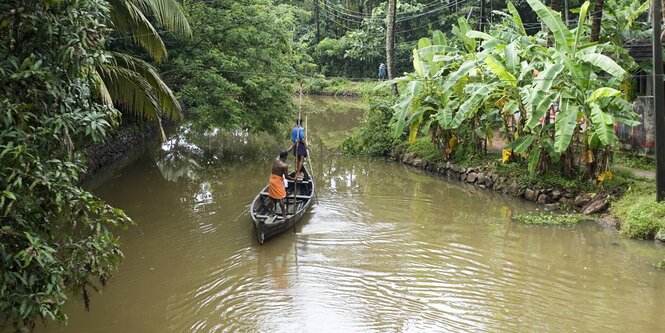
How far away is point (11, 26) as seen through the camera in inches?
175

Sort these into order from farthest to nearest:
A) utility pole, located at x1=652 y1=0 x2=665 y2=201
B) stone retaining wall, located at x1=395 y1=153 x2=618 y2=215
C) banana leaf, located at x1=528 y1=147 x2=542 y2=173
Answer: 1. banana leaf, located at x1=528 y1=147 x2=542 y2=173
2. stone retaining wall, located at x1=395 y1=153 x2=618 y2=215
3. utility pole, located at x1=652 y1=0 x2=665 y2=201

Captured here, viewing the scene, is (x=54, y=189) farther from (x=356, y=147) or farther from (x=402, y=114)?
(x=356, y=147)

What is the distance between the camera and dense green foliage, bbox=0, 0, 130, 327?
A: 417 cm

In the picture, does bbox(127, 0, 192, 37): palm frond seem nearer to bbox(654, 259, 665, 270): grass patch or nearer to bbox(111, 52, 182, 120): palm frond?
bbox(111, 52, 182, 120): palm frond

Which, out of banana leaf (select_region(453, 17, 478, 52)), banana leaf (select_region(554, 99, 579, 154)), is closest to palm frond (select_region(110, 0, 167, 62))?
banana leaf (select_region(554, 99, 579, 154))

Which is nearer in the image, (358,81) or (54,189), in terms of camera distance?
(54,189)

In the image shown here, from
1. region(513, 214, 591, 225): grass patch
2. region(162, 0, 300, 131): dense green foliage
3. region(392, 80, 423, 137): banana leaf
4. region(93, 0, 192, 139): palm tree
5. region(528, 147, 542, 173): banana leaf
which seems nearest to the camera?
region(93, 0, 192, 139): palm tree

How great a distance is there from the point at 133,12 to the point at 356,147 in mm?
10490

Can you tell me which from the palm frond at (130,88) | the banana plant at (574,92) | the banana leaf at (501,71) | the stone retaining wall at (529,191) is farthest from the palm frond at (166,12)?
the stone retaining wall at (529,191)

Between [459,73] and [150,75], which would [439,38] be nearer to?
[459,73]

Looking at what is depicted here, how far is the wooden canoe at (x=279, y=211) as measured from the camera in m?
9.80

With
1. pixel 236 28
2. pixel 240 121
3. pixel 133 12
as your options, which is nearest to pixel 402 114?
pixel 240 121

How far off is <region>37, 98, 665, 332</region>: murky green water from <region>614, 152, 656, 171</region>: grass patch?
9.01 ft

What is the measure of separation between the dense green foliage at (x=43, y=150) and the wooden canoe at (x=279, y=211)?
4.77 meters
